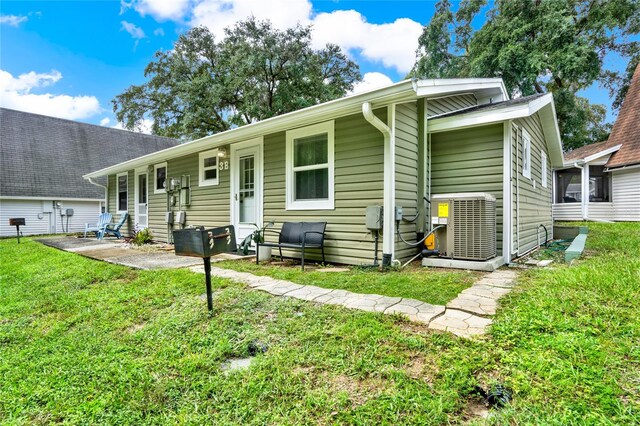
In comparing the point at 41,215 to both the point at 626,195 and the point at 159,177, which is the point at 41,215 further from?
the point at 626,195

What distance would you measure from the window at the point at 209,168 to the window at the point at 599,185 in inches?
574

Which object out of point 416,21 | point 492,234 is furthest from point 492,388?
point 416,21

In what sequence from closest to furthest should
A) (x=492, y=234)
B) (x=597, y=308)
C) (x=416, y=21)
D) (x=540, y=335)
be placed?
(x=540, y=335), (x=597, y=308), (x=492, y=234), (x=416, y=21)

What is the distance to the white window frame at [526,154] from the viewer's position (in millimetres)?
5637

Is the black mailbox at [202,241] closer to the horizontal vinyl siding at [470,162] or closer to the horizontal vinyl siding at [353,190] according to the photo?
the horizontal vinyl siding at [353,190]

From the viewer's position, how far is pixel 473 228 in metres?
4.30

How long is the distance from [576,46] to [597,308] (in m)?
14.7

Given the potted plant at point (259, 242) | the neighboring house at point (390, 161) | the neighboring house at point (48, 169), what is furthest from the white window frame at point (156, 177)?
the neighboring house at point (48, 169)

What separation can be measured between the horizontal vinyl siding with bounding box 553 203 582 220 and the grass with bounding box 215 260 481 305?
1265 centimetres

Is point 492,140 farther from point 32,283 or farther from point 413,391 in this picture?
point 32,283

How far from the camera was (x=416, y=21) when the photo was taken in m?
16.9

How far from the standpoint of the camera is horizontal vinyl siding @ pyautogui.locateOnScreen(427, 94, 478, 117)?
553 cm

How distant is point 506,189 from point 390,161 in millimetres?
1825

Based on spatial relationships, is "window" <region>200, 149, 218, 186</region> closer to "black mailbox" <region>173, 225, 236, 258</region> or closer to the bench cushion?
the bench cushion
